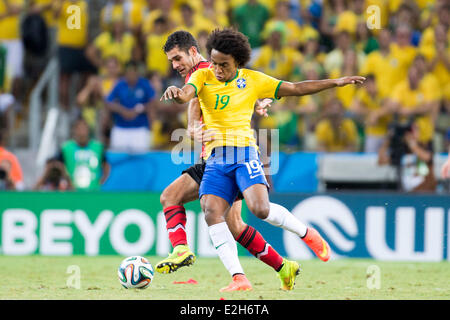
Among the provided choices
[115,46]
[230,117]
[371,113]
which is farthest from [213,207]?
[115,46]

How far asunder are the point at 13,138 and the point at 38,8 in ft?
7.75

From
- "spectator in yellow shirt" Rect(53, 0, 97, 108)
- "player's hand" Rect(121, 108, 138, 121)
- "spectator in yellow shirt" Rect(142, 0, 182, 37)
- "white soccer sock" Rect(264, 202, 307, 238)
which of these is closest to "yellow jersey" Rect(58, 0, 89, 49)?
"spectator in yellow shirt" Rect(53, 0, 97, 108)

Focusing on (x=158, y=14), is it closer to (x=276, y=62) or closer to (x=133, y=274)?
(x=276, y=62)

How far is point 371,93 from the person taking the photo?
42.2 feet

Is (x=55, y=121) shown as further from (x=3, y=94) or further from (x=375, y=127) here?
(x=375, y=127)

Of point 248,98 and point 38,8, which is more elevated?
point 38,8

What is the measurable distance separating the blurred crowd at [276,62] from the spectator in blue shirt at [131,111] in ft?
0.05

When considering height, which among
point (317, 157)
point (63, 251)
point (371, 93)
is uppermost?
point (371, 93)

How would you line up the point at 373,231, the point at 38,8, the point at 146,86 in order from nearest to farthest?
the point at 373,231 < the point at 146,86 < the point at 38,8

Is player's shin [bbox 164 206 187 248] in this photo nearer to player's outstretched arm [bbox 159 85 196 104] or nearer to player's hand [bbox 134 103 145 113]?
player's outstretched arm [bbox 159 85 196 104]

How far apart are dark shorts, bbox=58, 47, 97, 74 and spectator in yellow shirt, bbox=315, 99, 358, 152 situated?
13.6ft

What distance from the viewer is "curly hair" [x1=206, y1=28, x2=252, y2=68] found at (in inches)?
285

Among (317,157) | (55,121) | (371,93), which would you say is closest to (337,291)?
(317,157)

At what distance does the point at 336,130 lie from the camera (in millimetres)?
12633
